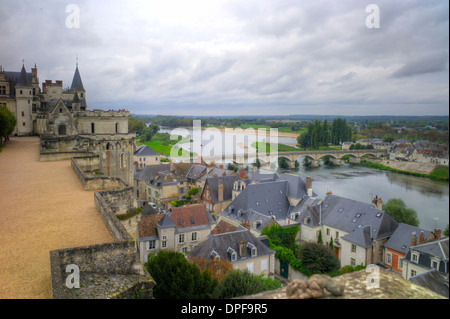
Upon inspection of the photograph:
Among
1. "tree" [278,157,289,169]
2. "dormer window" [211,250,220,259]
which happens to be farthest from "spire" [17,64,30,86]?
"tree" [278,157,289,169]

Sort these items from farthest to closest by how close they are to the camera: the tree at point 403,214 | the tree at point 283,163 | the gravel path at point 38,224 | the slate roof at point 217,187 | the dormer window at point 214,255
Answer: the tree at point 283,163 < the slate roof at point 217,187 < the tree at point 403,214 < the dormer window at point 214,255 < the gravel path at point 38,224

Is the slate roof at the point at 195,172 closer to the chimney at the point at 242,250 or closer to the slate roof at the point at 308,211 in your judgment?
the slate roof at the point at 308,211

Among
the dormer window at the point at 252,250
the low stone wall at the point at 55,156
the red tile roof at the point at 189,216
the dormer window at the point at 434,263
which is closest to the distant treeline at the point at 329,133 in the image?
the red tile roof at the point at 189,216

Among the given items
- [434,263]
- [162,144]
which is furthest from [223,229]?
[162,144]

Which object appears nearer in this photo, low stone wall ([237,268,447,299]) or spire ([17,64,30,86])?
low stone wall ([237,268,447,299])

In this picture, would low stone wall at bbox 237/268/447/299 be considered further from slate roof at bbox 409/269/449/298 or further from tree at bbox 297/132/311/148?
tree at bbox 297/132/311/148

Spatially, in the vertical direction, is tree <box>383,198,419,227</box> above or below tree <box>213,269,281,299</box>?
below

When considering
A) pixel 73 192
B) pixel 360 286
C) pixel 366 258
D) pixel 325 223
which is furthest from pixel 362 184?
pixel 360 286

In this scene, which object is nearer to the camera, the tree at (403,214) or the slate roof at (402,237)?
the slate roof at (402,237)
